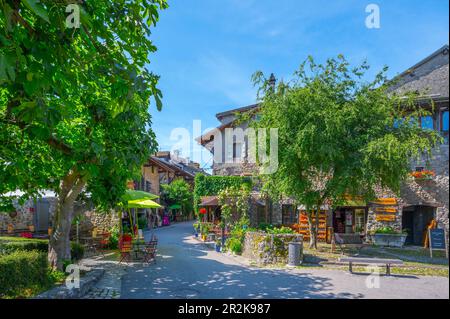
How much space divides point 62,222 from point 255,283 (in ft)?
18.7

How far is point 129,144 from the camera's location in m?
6.95

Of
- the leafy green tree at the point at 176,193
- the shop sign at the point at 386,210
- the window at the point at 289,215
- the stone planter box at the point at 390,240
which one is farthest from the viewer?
the leafy green tree at the point at 176,193

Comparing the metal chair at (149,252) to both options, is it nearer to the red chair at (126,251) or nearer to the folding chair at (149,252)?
the folding chair at (149,252)

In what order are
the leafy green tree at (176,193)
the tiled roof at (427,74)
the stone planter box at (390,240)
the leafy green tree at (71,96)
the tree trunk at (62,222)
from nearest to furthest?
the leafy green tree at (71,96) < the tree trunk at (62,222) < the stone planter box at (390,240) < the tiled roof at (427,74) < the leafy green tree at (176,193)

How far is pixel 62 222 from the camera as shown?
30.7ft

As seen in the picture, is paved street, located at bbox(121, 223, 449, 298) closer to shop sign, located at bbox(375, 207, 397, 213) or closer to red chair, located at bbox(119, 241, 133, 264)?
red chair, located at bbox(119, 241, 133, 264)

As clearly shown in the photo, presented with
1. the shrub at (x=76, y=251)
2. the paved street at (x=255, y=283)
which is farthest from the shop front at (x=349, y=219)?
the shrub at (x=76, y=251)

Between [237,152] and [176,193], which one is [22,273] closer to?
[237,152]

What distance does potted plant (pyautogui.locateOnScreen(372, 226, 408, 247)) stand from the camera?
17594mm

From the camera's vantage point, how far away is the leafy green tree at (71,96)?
3.37 metres

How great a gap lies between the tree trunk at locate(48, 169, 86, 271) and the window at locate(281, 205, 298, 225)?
563 inches

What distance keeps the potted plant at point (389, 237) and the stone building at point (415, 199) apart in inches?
27.1

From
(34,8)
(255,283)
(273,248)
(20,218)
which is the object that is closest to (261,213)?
(273,248)
